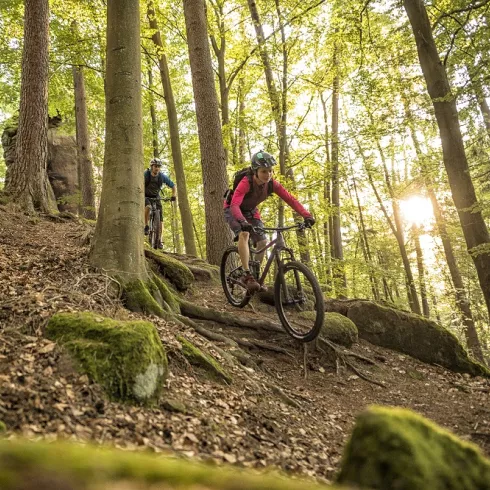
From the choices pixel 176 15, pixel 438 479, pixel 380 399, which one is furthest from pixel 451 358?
pixel 176 15

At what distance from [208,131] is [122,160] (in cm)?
420

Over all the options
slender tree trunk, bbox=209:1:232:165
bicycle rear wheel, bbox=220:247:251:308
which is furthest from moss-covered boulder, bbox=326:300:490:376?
slender tree trunk, bbox=209:1:232:165

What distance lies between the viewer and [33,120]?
9039 mm

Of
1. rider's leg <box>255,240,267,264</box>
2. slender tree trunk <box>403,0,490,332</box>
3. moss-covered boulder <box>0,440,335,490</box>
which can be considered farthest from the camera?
slender tree trunk <box>403,0,490,332</box>

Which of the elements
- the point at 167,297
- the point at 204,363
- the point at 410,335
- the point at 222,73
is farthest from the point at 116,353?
the point at 222,73

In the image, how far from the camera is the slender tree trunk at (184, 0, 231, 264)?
350 inches

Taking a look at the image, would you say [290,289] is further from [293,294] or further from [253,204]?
[253,204]

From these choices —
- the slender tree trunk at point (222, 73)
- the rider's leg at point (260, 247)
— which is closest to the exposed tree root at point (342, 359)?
the rider's leg at point (260, 247)

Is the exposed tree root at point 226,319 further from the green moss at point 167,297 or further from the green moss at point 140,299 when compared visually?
the green moss at point 140,299

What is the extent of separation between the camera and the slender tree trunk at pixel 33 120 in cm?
889

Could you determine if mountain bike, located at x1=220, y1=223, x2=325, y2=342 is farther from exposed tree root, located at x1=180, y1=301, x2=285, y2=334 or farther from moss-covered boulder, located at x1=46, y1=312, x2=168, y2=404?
moss-covered boulder, located at x1=46, y1=312, x2=168, y2=404

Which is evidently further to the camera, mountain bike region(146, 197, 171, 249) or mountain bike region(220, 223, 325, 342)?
mountain bike region(146, 197, 171, 249)

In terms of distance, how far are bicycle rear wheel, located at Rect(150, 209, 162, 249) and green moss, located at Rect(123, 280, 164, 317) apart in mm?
5299

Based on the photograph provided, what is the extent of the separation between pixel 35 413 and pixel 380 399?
449cm
